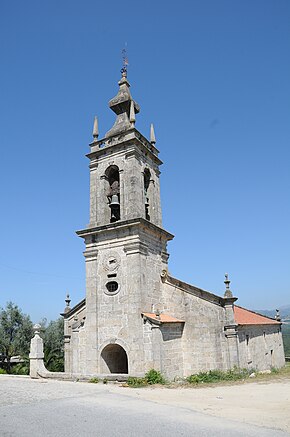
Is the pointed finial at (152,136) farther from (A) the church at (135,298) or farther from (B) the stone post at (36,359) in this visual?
(B) the stone post at (36,359)

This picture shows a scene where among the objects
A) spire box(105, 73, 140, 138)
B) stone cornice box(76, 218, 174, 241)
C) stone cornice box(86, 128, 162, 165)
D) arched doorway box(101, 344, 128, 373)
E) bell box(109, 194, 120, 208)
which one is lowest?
arched doorway box(101, 344, 128, 373)

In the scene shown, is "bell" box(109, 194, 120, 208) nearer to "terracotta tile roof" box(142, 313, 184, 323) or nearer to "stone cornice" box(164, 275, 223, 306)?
"stone cornice" box(164, 275, 223, 306)

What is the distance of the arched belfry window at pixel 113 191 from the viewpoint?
18891 mm

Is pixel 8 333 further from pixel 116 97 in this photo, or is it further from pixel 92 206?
pixel 116 97

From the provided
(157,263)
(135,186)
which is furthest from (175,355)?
(135,186)

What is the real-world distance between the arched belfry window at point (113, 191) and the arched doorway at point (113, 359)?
20.9ft

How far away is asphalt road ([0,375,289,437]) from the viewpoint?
7.09 metres

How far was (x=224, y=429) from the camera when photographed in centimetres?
736

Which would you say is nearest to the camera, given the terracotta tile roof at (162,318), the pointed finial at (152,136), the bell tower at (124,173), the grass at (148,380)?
the grass at (148,380)

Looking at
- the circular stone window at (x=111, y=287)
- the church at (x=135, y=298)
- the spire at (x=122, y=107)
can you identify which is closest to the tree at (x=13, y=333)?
the church at (x=135, y=298)

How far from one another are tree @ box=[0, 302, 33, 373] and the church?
13.4 metres

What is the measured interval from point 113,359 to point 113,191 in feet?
27.7

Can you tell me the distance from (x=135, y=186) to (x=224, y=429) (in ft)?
41.2

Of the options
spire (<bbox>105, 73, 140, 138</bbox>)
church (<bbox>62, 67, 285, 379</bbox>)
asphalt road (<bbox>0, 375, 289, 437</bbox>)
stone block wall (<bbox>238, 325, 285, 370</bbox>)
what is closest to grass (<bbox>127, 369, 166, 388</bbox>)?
church (<bbox>62, 67, 285, 379</bbox>)
